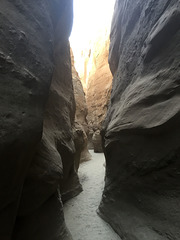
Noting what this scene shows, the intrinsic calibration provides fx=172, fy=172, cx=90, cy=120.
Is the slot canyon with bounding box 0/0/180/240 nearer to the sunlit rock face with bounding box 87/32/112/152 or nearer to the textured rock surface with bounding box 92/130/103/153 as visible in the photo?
the textured rock surface with bounding box 92/130/103/153

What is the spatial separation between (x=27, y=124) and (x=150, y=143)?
5.27 ft

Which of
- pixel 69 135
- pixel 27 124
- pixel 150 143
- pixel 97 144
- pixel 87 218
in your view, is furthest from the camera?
pixel 97 144

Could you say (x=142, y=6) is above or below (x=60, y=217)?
above

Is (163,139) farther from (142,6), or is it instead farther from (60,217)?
(142,6)

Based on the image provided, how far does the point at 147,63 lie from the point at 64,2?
1724 millimetres

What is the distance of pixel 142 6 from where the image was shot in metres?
3.25

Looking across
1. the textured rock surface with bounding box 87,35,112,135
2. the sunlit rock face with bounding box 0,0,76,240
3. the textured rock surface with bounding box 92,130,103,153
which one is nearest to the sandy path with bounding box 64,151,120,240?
the sunlit rock face with bounding box 0,0,76,240

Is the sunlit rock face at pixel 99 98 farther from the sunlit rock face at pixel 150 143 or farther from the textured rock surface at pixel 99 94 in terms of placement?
the sunlit rock face at pixel 150 143

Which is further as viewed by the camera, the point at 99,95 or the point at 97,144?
the point at 99,95

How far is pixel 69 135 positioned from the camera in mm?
3604

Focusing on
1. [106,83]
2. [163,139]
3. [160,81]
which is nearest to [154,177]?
[163,139]

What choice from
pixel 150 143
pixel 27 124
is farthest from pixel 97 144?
pixel 27 124

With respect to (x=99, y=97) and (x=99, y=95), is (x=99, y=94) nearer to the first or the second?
(x=99, y=95)

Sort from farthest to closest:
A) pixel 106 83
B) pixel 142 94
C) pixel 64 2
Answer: pixel 106 83 < pixel 64 2 < pixel 142 94
